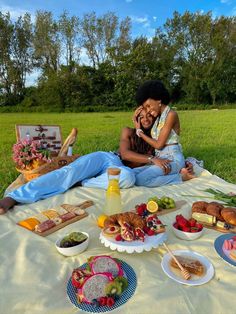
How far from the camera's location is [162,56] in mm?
30281

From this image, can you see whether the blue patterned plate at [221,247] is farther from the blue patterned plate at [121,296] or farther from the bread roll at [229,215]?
the blue patterned plate at [121,296]

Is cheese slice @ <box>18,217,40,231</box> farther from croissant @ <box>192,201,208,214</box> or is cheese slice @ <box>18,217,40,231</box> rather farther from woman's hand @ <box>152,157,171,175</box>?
woman's hand @ <box>152,157,171,175</box>

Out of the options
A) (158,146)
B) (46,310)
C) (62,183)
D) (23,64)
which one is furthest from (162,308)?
(23,64)

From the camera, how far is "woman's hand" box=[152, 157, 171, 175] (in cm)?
337

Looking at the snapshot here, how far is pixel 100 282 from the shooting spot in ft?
4.84

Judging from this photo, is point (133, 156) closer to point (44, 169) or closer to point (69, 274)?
point (44, 169)

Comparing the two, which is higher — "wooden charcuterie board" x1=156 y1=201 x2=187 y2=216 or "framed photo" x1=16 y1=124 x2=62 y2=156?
"framed photo" x1=16 y1=124 x2=62 y2=156

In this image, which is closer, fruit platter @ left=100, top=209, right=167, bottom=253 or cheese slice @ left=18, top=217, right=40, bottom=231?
fruit platter @ left=100, top=209, right=167, bottom=253

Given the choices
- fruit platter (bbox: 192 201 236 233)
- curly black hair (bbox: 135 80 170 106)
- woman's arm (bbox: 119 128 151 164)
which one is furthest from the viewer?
curly black hair (bbox: 135 80 170 106)

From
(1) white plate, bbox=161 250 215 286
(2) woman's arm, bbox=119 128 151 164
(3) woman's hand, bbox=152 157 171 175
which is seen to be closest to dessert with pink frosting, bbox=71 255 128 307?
(1) white plate, bbox=161 250 215 286

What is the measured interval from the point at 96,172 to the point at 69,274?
1.70 m

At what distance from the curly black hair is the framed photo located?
1.32 meters

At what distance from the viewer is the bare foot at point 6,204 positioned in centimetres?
253

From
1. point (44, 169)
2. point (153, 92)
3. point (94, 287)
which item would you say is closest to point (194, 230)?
point (94, 287)
